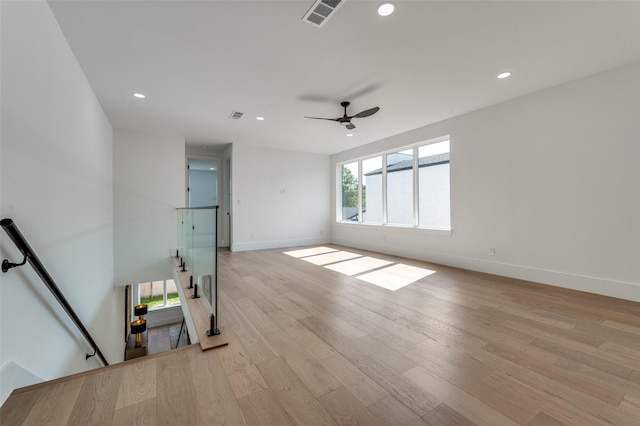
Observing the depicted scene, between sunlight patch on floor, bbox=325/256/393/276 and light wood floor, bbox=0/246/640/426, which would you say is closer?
light wood floor, bbox=0/246/640/426

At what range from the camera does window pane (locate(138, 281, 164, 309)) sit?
23.2 ft

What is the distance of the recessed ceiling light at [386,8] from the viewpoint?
201cm

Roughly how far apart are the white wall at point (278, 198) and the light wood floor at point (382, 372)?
153 inches

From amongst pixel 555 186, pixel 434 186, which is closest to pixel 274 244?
pixel 434 186

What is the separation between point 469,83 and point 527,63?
591mm

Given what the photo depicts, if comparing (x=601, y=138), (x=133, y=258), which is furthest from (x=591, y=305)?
(x=133, y=258)

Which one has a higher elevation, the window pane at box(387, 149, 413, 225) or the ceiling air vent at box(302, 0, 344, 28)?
the ceiling air vent at box(302, 0, 344, 28)

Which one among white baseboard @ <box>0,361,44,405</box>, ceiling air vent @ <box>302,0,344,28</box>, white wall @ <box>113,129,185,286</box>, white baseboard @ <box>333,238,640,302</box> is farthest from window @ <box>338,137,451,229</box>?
white baseboard @ <box>0,361,44,405</box>

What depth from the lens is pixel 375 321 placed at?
2434 millimetres

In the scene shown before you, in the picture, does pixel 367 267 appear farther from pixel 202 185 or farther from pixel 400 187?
pixel 202 185

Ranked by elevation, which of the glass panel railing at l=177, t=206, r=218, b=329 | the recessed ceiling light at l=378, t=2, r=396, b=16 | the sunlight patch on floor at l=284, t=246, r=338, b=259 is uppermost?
the recessed ceiling light at l=378, t=2, r=396, b=16

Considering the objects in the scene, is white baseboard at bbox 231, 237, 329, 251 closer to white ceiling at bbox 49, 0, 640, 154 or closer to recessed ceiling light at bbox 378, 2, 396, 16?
white ceiling at bbox 49, 0, 640, 154

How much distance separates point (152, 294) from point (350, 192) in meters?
6.29

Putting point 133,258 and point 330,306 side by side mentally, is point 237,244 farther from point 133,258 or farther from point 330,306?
point 330,306
